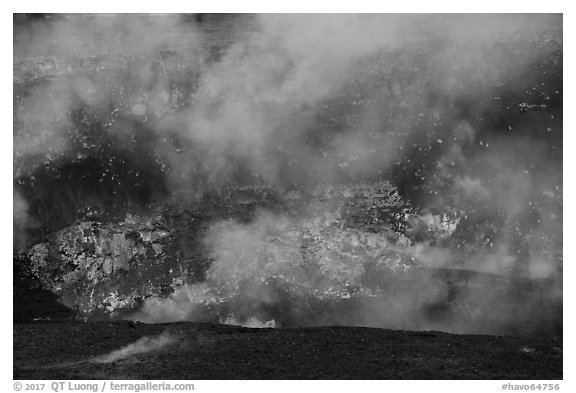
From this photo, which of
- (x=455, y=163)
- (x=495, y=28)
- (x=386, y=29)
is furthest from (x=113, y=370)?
(x=495, y=28)

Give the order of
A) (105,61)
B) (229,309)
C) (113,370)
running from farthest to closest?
(105,61)
(229,309)
(113,370)

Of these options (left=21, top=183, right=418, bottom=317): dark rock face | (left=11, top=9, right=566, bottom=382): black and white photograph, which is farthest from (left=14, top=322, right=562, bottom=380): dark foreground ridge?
(left=21, top=183, right=418, bottom=317): dark rock face

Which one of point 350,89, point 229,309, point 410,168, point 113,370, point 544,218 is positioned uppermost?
point 350,89

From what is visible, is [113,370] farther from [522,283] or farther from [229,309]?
[522,283]

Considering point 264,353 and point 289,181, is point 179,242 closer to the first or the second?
point 289,181

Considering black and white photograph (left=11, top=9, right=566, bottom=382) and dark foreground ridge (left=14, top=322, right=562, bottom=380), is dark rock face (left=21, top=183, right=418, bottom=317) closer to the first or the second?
black and white photograph (left=11, top=9, right=566, bottom=382)

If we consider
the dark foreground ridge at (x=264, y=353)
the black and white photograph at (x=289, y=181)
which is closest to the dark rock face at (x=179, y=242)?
the black and white photograph at (x=289, y=181)

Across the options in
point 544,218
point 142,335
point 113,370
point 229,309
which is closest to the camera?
point 113,370
